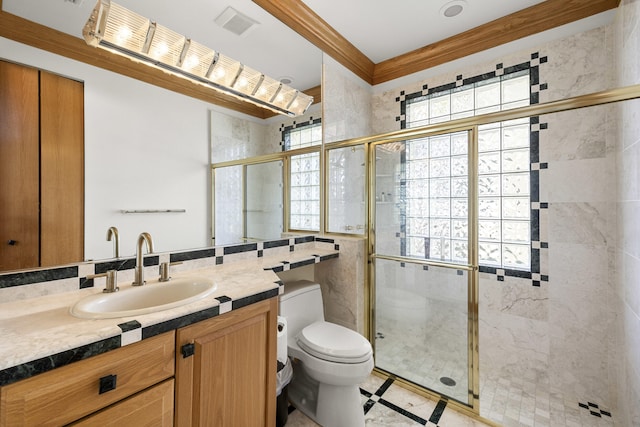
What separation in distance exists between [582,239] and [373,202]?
135cm

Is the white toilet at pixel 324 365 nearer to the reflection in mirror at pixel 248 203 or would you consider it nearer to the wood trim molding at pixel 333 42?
the reflection in mirror at pixel 248 203

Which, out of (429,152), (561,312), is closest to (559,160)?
(429,152)

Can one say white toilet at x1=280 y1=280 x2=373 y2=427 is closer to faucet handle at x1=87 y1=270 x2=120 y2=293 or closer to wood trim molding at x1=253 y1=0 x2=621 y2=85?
faucet handle at x1=87 y1=270 x2=120 y2=293

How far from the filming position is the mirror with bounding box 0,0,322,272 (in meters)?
1.11

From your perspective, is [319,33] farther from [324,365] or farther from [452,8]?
[324,365]

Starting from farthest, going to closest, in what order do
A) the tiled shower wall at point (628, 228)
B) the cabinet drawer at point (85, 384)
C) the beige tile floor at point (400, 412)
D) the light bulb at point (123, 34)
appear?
1. the beige tile floor at point (400, 412)
2. the tiled shower wall at point (628, 228)
3. the light bulb at point (123, 34)
4. the cabinet drawer at point (85, 384)

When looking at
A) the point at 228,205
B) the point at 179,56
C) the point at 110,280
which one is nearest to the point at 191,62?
the point at 179,56

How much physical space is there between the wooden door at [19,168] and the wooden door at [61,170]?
21 millimetres

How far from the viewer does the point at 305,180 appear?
2195mm

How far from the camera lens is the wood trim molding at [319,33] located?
1.85m

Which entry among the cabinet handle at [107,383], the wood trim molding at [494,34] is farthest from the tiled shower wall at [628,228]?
the cabinet handle at [107,383]

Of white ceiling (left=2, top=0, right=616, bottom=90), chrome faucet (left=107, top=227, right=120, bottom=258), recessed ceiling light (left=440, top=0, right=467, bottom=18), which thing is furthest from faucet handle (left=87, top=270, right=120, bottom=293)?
recessed ceiling light (left=440, top=0, right=467, bottom=18)

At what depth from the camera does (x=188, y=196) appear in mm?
1489

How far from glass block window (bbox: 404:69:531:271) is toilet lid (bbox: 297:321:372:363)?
73cm
